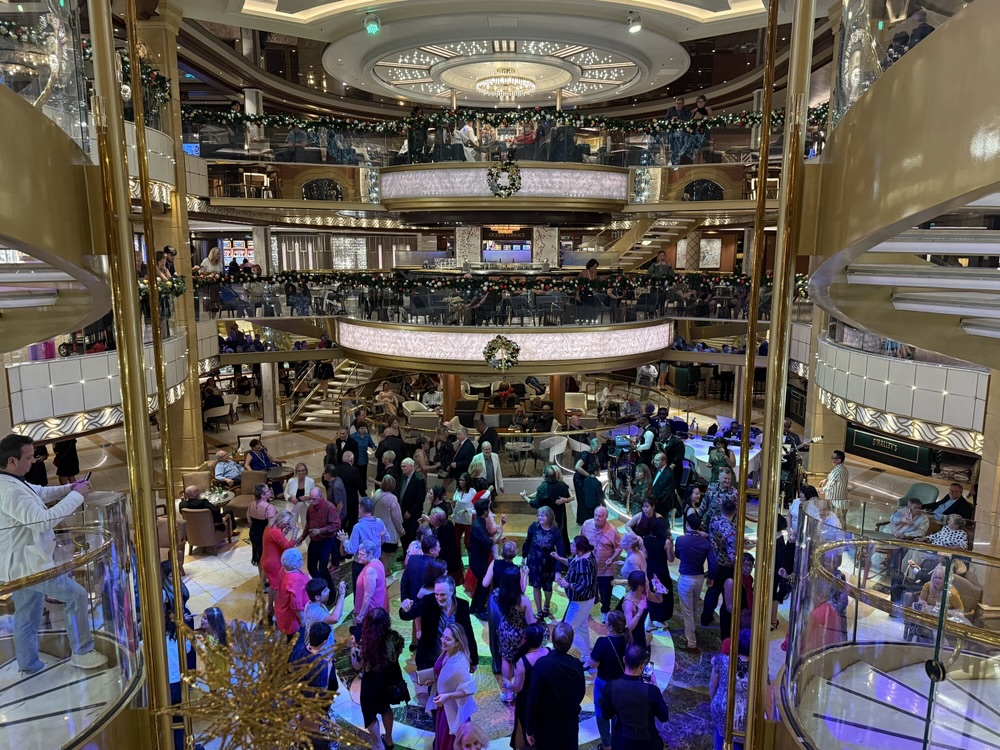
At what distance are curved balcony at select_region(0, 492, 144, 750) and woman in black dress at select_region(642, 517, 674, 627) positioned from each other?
5230mm

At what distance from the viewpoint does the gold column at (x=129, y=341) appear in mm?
2895

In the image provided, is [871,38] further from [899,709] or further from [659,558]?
[659,558]

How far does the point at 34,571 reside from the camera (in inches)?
167

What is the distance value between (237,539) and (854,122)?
1025cm

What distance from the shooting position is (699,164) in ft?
51.6

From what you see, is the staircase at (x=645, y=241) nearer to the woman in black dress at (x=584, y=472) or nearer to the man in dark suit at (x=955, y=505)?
the woman in black dress at (x=584, y=472)

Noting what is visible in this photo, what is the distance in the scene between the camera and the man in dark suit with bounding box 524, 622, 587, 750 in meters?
4.84

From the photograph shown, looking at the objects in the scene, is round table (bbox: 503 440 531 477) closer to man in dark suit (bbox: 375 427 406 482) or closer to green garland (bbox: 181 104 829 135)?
man in dark suit (bbox: 375 427 406 482)

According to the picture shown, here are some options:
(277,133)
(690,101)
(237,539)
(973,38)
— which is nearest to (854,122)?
(973,38)

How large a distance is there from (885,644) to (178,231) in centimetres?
1318

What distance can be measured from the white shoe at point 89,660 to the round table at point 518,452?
8.48 meters

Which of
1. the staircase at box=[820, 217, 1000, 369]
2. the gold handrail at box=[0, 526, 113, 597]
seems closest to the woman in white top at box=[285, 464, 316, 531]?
the gold handrail at box=[0, 526, 113, 597]

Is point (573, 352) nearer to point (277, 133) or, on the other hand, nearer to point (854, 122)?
point (277, 133)

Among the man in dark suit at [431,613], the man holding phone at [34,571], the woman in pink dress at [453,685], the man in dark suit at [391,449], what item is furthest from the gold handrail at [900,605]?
the man in dark suit at [391,449]
